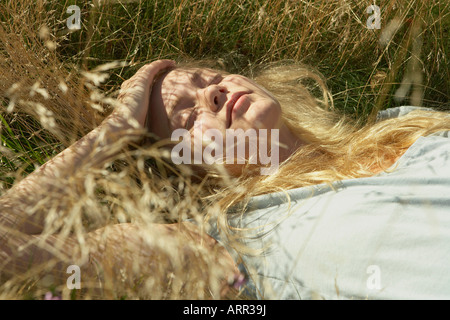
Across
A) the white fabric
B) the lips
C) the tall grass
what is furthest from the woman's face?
the tall grass

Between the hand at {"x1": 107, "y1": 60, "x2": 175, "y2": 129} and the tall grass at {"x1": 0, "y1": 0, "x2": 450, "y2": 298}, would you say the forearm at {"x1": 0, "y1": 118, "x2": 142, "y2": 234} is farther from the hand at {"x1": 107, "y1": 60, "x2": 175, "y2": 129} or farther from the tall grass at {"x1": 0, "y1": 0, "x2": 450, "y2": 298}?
the tall grass at {"x1": 0, "y1": 0, "x2": 450, "y2": 298}

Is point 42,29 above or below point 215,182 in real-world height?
above

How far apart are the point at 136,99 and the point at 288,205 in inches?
30.3

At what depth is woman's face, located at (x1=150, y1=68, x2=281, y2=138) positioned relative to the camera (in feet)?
6.47

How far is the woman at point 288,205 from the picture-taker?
1.54 m

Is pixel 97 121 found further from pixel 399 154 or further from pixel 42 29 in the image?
pixel 399 154

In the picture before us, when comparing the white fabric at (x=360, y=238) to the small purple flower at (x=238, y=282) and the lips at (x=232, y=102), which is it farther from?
the lips at (x=232, y=102)

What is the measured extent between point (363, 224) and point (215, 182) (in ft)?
2.37

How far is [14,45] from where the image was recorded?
224 centimetres

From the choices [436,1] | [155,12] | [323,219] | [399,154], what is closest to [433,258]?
[323,219]

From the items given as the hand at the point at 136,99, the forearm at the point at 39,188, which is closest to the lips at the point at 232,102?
the hand at the point at 136,99

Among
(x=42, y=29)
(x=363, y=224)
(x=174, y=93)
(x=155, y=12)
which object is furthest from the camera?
(x=155, y=12)
